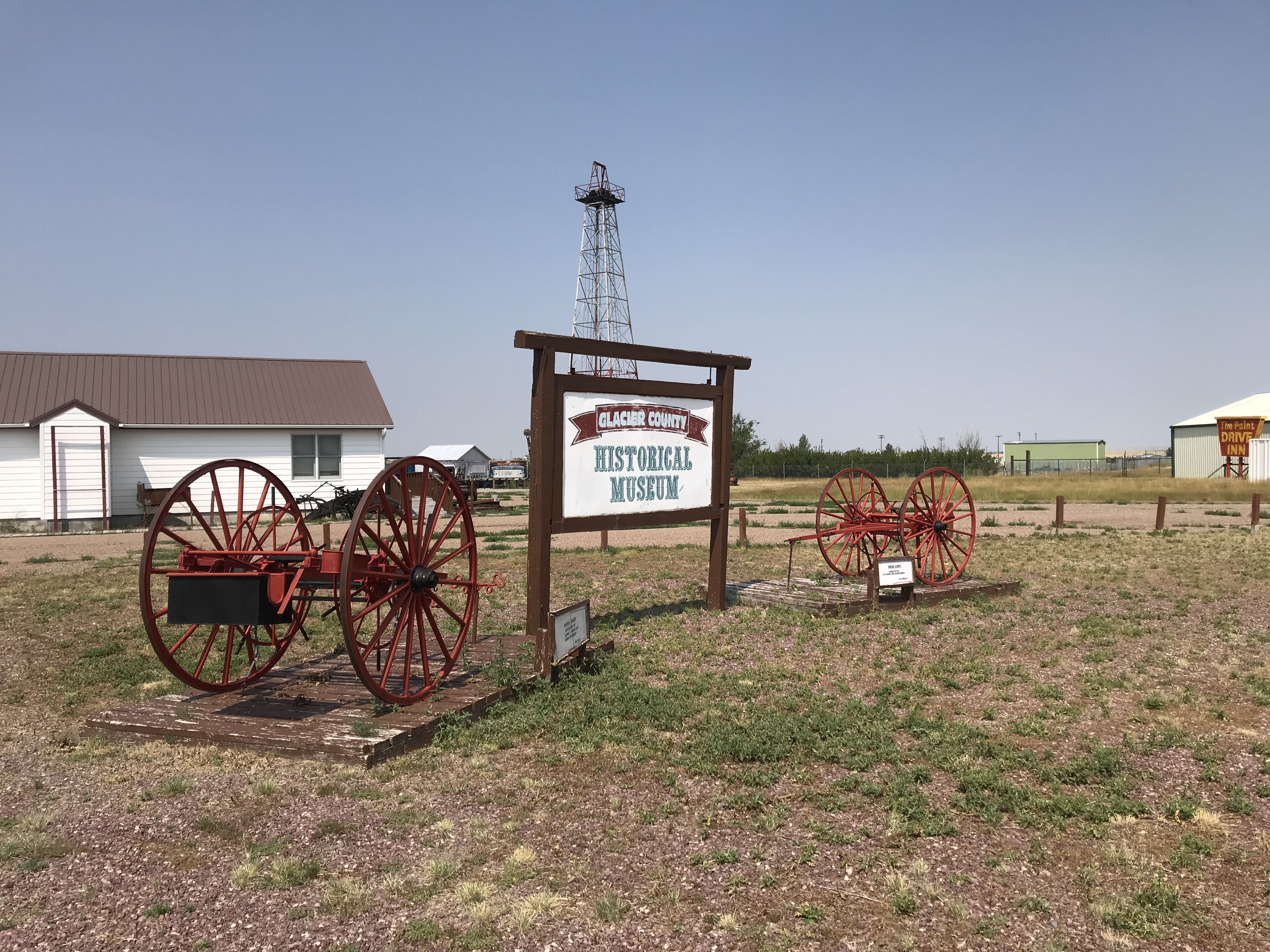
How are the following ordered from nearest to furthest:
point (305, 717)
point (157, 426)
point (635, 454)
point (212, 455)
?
point (305, 717)
point (635, 454)
point (157, 426)
point (212, 455)

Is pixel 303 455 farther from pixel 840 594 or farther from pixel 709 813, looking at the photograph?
pixel 709 813

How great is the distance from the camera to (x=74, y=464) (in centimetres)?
2670

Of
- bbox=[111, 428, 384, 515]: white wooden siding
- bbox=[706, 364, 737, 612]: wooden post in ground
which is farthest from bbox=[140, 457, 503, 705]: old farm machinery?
bbox=[111, 428, 384, 515]: white wooden siding

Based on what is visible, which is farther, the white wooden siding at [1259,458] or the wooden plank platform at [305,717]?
the white wooden siding at [1259,458]

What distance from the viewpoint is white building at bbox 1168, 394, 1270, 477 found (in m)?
52.7

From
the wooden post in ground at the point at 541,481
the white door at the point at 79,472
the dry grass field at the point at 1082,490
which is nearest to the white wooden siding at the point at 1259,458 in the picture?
the dry grass field at the point at 1082,490

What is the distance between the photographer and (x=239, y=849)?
16.6 ft

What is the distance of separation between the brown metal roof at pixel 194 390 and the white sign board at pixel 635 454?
2046 centimetres

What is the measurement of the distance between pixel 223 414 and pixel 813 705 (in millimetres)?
25768

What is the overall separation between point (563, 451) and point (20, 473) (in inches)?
895

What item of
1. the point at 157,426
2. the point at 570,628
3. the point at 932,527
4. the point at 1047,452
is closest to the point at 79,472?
the point at 157,426

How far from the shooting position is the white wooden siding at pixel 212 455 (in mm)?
27766

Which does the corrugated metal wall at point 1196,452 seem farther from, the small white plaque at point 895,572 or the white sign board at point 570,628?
the white sign board at point 570,628

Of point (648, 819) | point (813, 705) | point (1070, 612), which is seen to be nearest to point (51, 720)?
point (648, 819)
